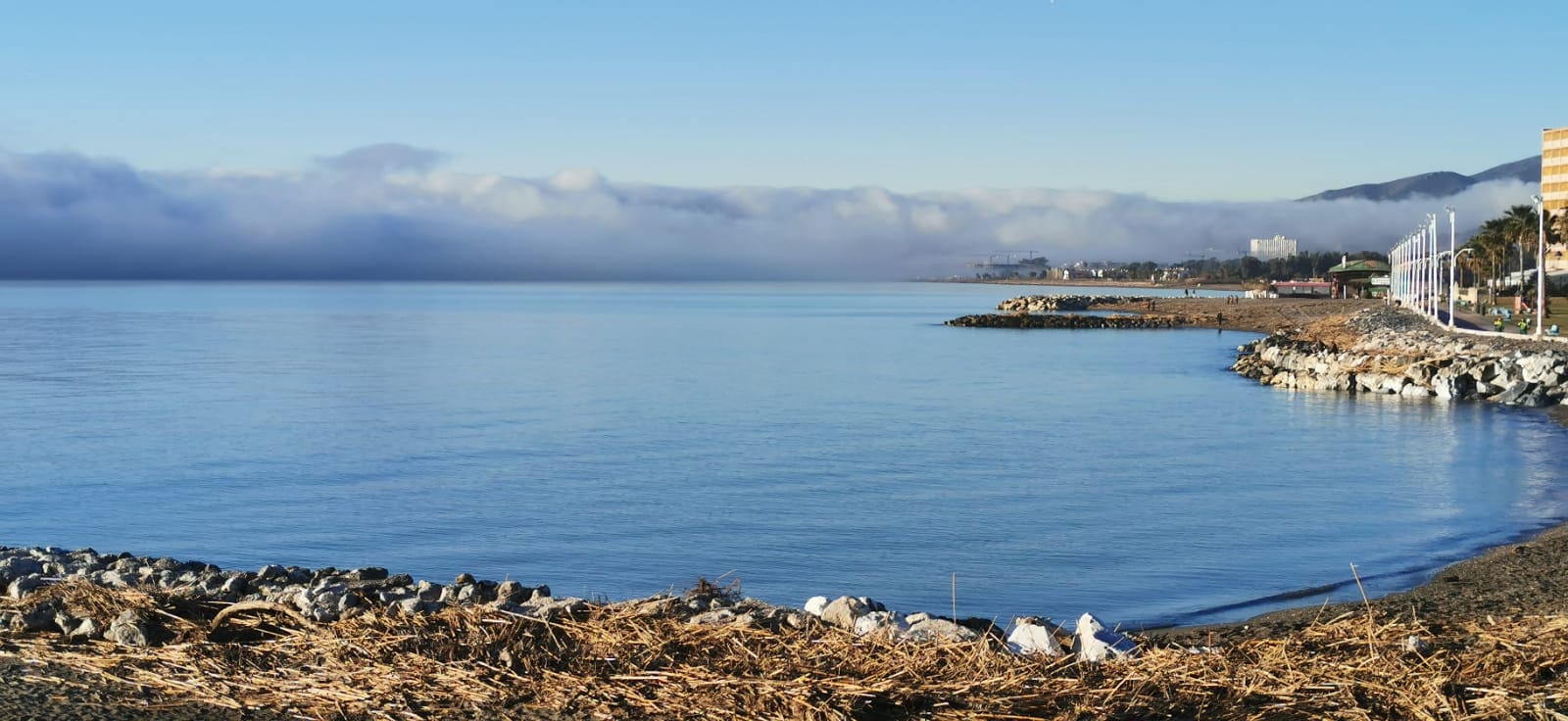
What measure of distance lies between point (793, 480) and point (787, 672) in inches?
546

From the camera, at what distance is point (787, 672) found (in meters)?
5.26

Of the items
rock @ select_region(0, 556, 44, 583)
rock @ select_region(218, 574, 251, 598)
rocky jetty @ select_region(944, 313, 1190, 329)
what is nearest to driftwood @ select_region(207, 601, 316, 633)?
rock @ select_region(218, 574, 251, 598)

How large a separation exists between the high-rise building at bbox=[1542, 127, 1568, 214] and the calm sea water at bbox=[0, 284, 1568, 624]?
117993mm

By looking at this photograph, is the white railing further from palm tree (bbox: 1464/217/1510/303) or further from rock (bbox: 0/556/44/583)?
rock (bbox: 0/556/44/583)

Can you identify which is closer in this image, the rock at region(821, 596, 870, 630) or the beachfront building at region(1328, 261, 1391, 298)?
the rock at region(821, 596, 870, 630)

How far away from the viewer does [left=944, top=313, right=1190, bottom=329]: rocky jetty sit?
86.9 meters

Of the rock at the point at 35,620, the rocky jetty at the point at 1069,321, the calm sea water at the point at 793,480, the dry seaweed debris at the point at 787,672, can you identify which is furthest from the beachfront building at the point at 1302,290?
the rock at the point at 35,620

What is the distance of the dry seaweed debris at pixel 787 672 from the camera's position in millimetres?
4949

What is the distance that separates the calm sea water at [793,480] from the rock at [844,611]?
13.5ft

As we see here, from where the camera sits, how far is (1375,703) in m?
4.99

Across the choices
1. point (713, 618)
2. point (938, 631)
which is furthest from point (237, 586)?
point (938, 631)

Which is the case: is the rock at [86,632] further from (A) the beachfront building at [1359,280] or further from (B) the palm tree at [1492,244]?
(A) the beachfront building at [1359,280]

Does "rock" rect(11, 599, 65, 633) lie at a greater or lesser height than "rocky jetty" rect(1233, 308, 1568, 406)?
greater

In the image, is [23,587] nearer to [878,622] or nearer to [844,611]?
[844,611]
